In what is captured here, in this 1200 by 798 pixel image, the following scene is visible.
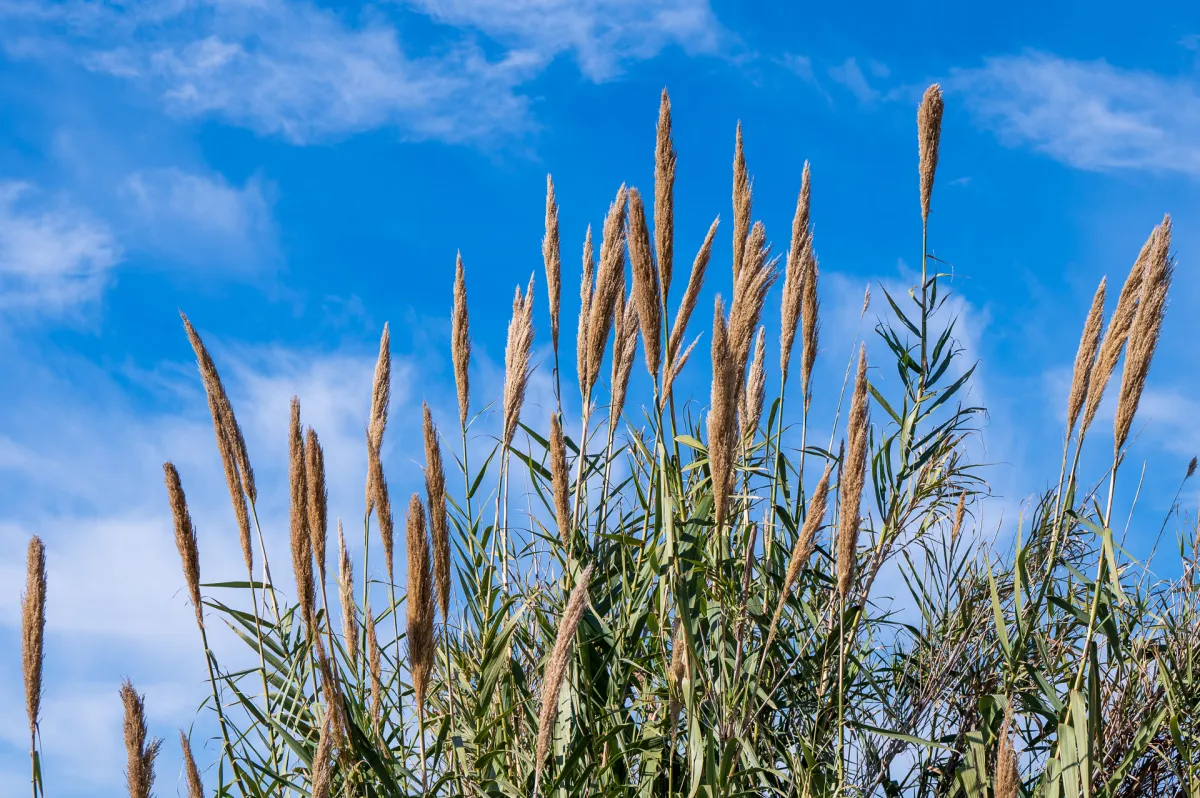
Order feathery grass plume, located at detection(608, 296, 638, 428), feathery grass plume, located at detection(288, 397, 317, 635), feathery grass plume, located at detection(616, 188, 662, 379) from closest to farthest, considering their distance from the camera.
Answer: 1. feathery grass plume, located at detection(288, 397, 317, 635)
2. feathery grass plume, located at detection(616, 188, 662, 379)
3. feathery grass plume, located at detection(608, 296, 638, 428)

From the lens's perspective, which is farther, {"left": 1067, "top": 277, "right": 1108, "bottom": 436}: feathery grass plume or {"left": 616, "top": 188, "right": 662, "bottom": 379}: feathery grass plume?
{"left": 1067, "top": 277, "right": 1108, "bottom": 436}: feathery grass plume

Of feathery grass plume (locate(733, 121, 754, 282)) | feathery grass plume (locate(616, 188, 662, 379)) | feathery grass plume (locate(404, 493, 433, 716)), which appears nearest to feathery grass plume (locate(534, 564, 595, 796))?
feathery grass plume (locate(404, 493, 433, 716))

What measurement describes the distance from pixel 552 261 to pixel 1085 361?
139 centimetres

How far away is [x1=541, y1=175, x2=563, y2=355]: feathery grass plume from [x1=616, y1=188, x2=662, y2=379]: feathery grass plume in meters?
0.56

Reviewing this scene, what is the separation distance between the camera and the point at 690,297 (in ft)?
8.60

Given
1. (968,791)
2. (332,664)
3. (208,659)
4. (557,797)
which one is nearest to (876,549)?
(968,791)

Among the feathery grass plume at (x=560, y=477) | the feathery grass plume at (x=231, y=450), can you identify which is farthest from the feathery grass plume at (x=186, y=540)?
the feathery grass plume at (x=560, y=477)

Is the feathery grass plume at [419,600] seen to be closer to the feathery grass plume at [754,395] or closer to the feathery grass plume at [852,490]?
the feathery grass plume at [852,490]

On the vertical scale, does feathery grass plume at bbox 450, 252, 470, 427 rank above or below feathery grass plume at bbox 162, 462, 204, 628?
above

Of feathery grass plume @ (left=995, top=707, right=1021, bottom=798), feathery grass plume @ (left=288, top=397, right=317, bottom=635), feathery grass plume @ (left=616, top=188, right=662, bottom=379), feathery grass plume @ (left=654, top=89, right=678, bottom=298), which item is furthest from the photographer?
feathery grass plume @ (left=654, top=89, right=678, bottom=298)

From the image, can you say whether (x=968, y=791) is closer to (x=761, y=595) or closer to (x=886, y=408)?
(x=761, y=595)

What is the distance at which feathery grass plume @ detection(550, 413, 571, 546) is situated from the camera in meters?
2.35

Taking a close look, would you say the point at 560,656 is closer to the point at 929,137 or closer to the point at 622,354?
the point at 622,354

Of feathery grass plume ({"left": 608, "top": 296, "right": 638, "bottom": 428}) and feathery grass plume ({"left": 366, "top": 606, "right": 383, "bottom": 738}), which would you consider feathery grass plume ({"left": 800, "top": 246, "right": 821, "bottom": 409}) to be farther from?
feathery grass plume ({"left": 366, "top": 606, "right": 383, "bottom": 738})
